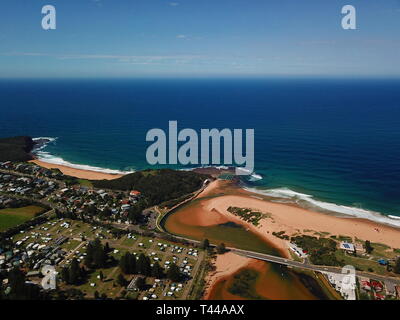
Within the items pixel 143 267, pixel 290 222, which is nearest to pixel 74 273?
pixel 143 267

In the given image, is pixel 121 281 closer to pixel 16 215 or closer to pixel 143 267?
pixel 143 267

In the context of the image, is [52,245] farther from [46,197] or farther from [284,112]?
[284,112]

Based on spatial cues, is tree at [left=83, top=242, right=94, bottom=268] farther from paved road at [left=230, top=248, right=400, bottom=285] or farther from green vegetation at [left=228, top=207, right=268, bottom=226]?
green vegetation at [left=228, top=207, right=268, bottom=226]

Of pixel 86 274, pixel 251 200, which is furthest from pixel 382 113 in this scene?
pixel 86 274

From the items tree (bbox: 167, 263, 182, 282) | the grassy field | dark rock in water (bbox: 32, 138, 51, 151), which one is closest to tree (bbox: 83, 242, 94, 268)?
tree (bbox: 167, 263, 182, 282)

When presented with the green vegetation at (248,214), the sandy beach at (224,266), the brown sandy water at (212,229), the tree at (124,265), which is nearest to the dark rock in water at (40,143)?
the brown sandy water at (212,229)

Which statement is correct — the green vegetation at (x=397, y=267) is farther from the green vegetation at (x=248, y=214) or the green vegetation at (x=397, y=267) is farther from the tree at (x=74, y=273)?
the tree at (x=74, y=273)
